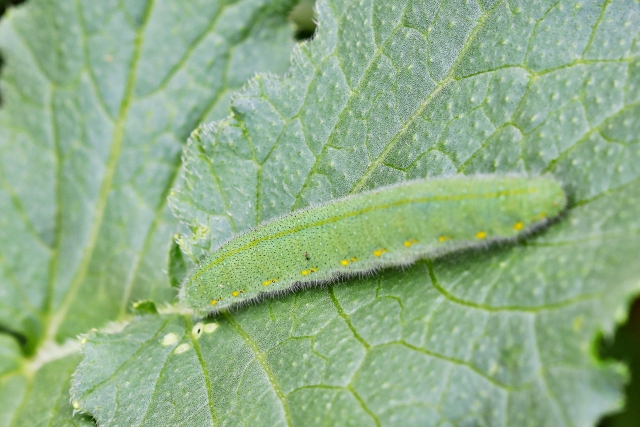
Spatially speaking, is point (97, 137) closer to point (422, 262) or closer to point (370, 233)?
point (370, 233)

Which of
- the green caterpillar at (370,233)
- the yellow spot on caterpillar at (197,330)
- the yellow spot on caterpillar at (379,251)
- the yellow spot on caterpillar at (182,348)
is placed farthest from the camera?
the yellow spot on caterpillar at (197,330)

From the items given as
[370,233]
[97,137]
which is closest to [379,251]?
[370,233]

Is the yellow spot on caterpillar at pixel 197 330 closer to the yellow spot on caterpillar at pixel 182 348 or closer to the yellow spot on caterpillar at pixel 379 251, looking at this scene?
the yellow spot on caterpillar at pixel 182 348

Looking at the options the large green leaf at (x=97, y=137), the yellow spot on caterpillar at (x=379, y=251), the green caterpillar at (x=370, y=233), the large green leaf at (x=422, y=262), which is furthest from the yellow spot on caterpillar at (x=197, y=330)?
the yellow spot on caterpillar at (x=379, y=251)

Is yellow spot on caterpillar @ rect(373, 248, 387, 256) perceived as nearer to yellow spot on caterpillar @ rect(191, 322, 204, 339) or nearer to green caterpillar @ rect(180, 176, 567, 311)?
green caterpillar @ rect(180, 176, 567, 311)

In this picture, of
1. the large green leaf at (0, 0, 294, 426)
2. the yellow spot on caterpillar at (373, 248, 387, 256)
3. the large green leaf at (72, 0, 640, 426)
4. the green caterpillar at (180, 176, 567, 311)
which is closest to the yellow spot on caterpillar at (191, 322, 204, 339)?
the large green leaf at (72, 0, 640, 426)

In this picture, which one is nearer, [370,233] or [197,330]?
[370,233]

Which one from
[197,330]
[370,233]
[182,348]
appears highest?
[370,233]
